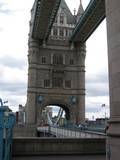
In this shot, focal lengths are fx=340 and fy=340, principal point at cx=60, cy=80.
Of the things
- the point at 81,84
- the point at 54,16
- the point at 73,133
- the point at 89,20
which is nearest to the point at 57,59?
the point at 81,84

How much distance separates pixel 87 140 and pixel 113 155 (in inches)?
347

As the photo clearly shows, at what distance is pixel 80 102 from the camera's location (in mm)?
83250

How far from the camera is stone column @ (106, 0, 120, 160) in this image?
8805mm

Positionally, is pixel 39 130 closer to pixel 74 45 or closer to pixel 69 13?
pixel 74 45

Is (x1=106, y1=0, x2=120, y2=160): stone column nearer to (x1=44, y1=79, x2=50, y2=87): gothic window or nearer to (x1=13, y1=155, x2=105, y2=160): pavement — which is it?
(x1=13, y1=155, x2=105, y2=160): pavement

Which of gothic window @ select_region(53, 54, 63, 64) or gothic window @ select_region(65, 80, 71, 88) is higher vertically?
gothic window @ select_region(53, 54, 63, 64)

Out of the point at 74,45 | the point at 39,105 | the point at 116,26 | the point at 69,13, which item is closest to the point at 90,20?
the point at 74,45

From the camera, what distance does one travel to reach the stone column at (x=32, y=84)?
79375 millimetres

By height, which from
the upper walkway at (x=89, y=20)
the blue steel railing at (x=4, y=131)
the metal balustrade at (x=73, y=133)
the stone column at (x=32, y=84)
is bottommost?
the metal balustrade at (x=73, y=133)

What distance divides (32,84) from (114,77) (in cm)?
7291

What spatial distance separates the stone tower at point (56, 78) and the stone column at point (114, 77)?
70835 millimetres

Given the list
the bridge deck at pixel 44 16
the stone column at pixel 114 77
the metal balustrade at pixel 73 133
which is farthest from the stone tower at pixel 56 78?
the stone column at pixel 114 77

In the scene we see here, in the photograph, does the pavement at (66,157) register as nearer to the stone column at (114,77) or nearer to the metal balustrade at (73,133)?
the stone column at (114,77)

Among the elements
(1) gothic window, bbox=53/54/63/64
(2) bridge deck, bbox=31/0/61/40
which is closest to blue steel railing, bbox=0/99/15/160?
(2) bridge deck, bbox=31/0/61/40
